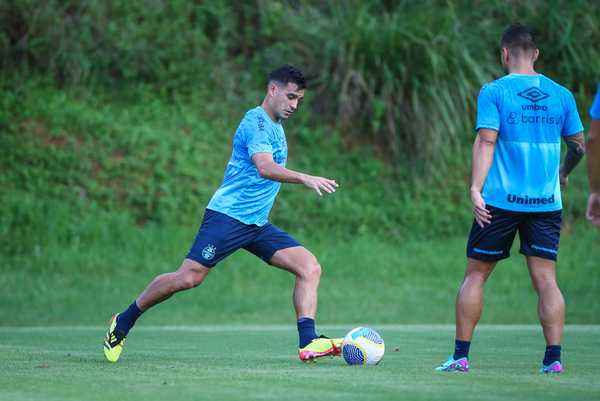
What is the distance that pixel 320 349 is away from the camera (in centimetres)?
775

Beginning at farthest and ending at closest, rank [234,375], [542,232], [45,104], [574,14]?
[574,14]
[45,104]
[542,232]
[234,375]

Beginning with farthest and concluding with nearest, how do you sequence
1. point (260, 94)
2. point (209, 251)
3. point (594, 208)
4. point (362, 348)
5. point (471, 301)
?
point (260, 94) < point (209, 251) < point (362, 348) < point (471, 301) < point (594, 208)

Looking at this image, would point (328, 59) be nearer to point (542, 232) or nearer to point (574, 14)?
point (574, 14)

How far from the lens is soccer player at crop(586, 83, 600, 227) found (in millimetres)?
5445

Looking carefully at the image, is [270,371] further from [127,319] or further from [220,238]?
[127,319]

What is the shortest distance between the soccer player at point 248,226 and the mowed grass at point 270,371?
1.33 feet

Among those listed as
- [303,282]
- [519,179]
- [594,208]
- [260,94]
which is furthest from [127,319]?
[260,94]

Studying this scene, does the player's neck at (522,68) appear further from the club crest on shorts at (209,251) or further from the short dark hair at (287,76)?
the club crest on shorts at (209,251)

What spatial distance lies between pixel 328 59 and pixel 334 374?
41.0 feet

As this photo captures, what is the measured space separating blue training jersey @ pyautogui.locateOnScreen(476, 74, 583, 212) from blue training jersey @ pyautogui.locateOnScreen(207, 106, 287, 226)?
1687mm

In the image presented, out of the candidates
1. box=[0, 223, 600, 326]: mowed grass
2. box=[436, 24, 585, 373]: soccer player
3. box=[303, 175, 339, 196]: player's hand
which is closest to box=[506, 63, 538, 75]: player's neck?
box=[436, 24, 585, 373]: soccer player

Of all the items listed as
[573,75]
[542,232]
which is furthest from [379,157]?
[542,232]

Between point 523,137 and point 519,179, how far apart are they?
26cm

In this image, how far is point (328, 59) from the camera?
736 inches
